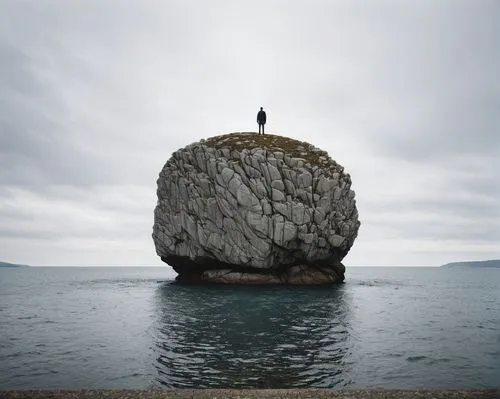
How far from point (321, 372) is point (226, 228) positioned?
178 feet

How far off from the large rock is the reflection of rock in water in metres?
21.5

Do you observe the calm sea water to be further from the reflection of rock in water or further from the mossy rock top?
the mossy rock top

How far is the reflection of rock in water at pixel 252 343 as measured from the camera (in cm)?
1973

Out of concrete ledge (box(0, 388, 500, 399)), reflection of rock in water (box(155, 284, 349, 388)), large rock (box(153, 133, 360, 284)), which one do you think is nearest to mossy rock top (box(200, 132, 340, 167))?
large rock (box(153, 133, 360, 284))

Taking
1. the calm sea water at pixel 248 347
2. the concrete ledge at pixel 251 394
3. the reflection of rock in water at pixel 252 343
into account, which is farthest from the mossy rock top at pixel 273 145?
the concrete ledge at pixel 251 394

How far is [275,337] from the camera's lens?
98.2 feet

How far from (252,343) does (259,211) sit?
4357cm

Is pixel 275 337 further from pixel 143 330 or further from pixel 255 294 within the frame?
pixel 255 294

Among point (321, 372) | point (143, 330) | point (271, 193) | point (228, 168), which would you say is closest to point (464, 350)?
point (321, 372)

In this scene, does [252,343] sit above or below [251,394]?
below

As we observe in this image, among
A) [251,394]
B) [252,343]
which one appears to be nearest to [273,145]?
[252,343]

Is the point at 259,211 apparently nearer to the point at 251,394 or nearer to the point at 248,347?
the point at 248,347

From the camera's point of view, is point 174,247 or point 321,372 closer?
point 321,372

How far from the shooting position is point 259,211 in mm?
70500
